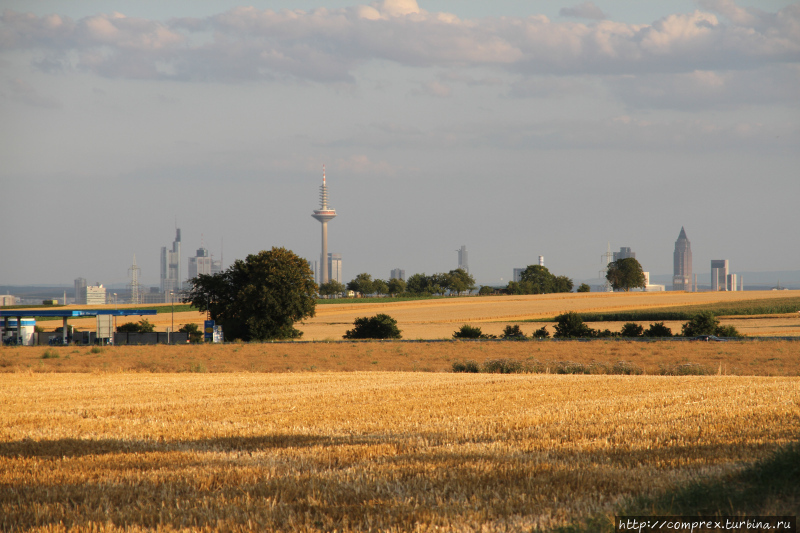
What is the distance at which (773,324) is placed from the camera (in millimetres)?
77062

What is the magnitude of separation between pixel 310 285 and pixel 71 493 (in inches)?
2488

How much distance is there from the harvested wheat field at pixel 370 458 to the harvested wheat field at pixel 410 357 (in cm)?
1799

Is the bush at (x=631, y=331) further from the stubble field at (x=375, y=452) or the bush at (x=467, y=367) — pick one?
the stubble field at (x=375, y=452)

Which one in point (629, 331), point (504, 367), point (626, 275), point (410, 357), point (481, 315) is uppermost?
point (626, 275)

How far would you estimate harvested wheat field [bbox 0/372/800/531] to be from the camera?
629 centimetres

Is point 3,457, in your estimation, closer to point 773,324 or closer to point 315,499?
point 315,499

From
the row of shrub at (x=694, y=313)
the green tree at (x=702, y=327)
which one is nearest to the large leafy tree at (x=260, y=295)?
the green tree at (x=702, y=327)

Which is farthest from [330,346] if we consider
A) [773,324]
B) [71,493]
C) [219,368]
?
[773,324]

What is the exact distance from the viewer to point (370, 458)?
352 inches

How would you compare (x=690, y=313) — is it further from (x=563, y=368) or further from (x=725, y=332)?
(x=563, y=368)

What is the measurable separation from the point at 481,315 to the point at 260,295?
5311cm

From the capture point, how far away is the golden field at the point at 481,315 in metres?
79.9

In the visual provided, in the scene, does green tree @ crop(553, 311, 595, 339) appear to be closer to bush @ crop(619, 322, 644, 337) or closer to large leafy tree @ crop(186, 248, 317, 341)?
bush @ crop(619, 322, 644, 337)

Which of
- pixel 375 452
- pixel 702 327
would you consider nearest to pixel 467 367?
pixel 375 452
